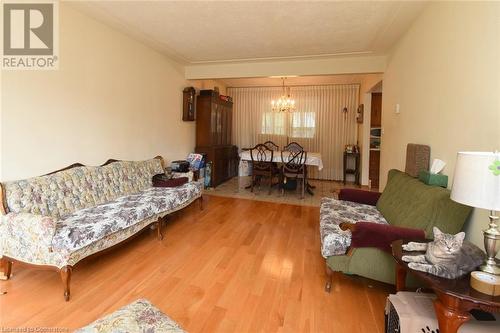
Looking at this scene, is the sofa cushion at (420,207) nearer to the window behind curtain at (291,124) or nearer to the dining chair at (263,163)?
the dining chair at (263,163)

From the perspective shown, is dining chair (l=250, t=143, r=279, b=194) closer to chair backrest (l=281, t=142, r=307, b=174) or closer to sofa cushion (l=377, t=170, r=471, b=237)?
chair backrest (l=281, t=142, r=307, b=174)

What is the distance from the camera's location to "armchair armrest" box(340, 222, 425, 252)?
70.0 inches

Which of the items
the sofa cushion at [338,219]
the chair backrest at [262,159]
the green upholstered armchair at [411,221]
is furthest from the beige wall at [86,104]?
the green upholstered armchair at [411,221]

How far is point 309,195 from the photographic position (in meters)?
5.30

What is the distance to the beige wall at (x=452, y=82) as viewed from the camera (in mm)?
1606

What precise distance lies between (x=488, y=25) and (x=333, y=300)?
209cm

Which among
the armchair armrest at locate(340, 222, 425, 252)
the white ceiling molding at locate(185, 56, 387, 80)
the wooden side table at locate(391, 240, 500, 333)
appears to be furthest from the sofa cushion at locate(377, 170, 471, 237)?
the white ceiling molding at locate(185, 56, 387, 80)

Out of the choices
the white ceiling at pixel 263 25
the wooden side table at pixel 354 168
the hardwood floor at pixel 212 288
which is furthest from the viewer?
the wooden side table at pixel 354 168

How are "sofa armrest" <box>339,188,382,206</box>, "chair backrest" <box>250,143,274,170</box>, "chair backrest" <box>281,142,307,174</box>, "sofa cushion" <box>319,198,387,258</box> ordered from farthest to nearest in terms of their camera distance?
"chair backrest" <box>250,143,274,170</box> < "chair backrest" <box>281,142,307,174</box> < "sofa armrest" <box>339,188,382,206</box> < "sofa cushion" <box>319,198,387,258</box>

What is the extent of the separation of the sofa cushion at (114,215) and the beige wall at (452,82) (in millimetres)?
2720

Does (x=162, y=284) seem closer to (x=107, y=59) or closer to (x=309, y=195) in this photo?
(x=107, y=59)

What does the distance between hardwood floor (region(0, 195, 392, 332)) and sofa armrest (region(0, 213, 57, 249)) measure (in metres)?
0.43

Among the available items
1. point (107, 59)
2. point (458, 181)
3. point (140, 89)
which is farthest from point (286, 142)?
point (458, 181)

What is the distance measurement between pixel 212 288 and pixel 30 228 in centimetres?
140
